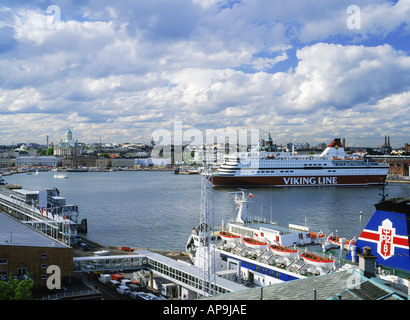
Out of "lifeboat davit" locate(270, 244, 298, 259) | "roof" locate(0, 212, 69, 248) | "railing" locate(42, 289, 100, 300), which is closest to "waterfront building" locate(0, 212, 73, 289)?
"roof" locate(0, 212, 69, 248)

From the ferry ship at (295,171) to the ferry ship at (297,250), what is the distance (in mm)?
23174

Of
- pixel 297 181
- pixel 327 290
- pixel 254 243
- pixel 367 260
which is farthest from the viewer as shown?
pixel 297 181

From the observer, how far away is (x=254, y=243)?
10398 mm

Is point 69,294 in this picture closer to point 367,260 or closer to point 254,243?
point 254,243

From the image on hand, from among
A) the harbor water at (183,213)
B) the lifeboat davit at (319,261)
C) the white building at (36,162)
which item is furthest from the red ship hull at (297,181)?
the white building at (36,162)

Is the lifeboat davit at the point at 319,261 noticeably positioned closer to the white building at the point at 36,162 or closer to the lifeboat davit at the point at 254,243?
the lifeboat davit at the point at 254,243

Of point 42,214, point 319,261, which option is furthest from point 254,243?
point 42,214

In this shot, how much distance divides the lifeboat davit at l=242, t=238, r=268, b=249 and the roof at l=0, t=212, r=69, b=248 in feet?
15.1

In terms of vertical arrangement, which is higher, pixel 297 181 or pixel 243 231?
pixel 243 231

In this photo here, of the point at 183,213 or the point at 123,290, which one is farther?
the point at 183,213

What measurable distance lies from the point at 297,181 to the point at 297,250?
28.5m
